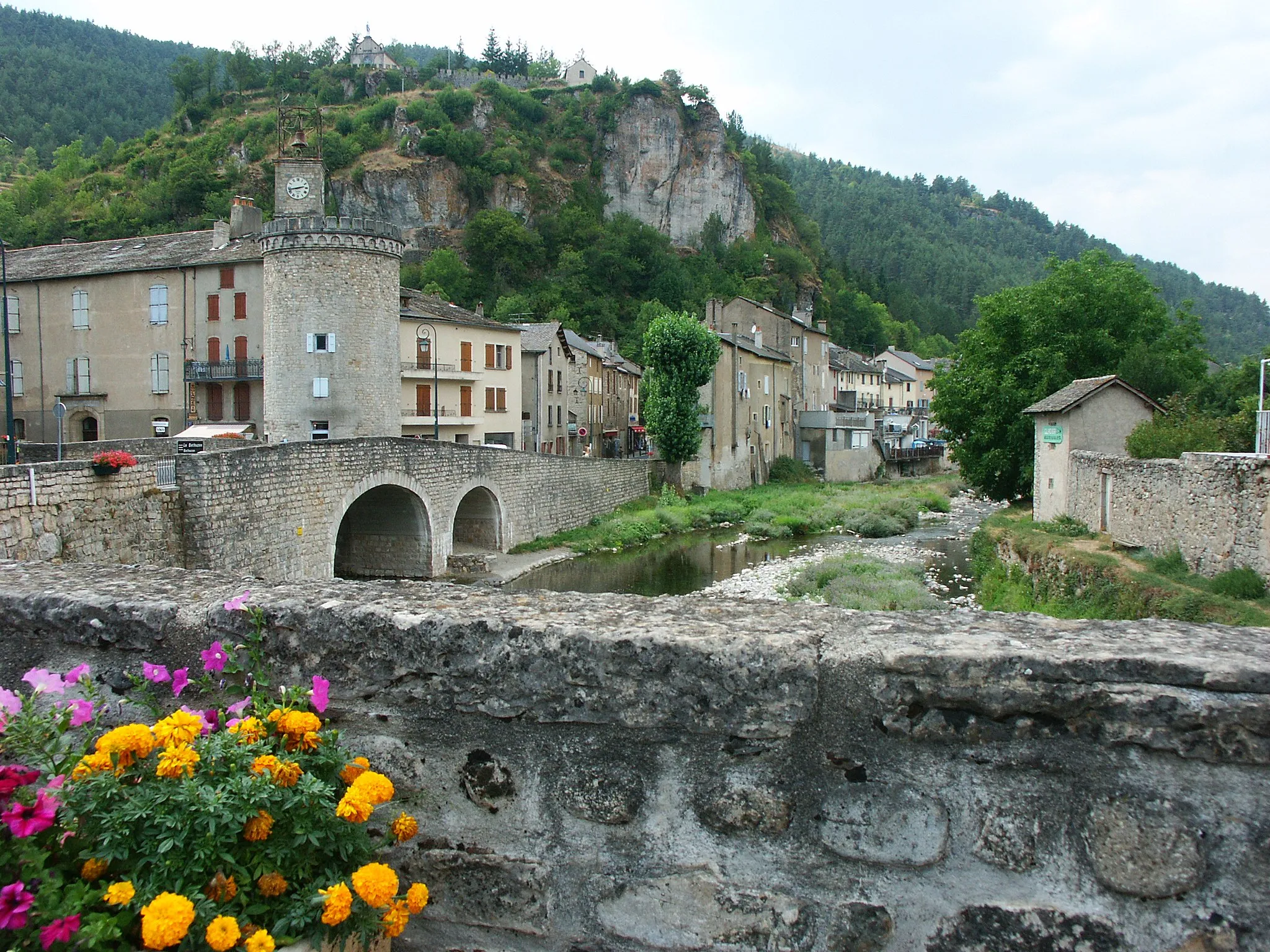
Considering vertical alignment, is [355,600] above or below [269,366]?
below

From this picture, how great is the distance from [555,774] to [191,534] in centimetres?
1520

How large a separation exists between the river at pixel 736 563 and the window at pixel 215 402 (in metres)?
13.8

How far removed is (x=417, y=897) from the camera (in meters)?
1.99

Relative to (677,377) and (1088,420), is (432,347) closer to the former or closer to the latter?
(677,377)

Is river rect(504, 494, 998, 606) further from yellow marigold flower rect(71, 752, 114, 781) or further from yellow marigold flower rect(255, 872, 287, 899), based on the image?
yellow marigold flower rect(71, 752, 114, 781)

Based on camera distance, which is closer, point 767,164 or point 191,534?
point 191,534

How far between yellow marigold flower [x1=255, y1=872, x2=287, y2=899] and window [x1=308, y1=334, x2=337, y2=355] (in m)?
27.3

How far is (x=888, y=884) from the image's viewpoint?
76.5 inches

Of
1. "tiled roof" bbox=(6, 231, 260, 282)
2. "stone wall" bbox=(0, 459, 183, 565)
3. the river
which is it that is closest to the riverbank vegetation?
the river

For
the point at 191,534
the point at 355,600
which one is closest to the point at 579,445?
the point at 191,534

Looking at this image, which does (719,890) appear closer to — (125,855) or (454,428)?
(125,855)

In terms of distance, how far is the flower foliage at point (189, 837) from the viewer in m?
1.75

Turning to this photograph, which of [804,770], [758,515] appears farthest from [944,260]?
[804,770]

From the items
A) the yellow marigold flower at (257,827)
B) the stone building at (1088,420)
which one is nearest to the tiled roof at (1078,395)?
the stone building at (1088,420)
